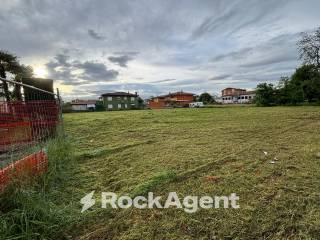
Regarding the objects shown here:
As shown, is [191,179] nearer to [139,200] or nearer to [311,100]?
[139,200]

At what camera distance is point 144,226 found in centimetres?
227

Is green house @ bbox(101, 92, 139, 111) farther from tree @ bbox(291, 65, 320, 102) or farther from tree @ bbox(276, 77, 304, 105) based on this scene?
tree @ bbox(291, 65, 320, 102)

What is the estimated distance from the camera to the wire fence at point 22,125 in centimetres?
299

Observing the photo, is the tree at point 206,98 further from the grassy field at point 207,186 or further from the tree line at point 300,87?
the grassy field at point 207,186

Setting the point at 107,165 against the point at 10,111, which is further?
the point at 107,165

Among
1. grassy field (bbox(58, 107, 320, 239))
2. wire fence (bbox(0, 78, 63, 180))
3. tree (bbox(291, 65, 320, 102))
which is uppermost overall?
tree (bbox(291, 65, 320, 102))

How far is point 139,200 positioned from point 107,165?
1642mm

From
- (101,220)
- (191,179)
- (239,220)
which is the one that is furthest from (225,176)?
(101,220)

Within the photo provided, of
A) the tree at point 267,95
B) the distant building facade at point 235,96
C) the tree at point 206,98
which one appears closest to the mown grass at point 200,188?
→ the tree at point 267,95

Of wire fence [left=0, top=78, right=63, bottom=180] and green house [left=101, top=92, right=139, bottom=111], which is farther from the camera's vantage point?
green house [left=101, top=92, right=139, bottom=111]

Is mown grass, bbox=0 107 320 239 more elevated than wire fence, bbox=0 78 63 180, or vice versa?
wire fence, bbox=0 78 63 180

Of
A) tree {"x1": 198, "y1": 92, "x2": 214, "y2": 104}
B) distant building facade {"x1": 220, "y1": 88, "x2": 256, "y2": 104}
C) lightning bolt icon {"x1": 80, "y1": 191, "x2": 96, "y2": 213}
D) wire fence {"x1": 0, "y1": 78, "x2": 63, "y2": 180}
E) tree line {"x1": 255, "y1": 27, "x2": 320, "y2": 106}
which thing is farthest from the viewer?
distant building facade {"x1": 220, "y1": 88, "x2": 256, "y2": 104}

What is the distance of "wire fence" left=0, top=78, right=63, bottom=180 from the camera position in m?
2.99

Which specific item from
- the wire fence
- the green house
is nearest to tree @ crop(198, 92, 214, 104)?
the green house
